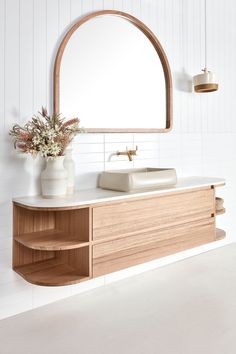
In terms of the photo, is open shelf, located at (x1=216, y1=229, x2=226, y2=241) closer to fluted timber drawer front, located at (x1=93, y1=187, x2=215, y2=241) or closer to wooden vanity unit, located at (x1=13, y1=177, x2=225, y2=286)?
fluted timber drawer front, located at (x1=93, y1=187, x2=215, y2=241)

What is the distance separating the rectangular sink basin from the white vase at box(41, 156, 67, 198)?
368mm

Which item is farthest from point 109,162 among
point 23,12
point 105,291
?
point 23,12

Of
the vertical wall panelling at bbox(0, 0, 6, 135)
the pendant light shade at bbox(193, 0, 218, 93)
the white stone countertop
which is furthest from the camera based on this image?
the pendant light shade at bbox(193, 0, 218, 93)

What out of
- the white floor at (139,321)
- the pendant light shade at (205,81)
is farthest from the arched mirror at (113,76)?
the white floor at (139,321)

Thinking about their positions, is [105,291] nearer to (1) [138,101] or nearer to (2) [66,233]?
(2) [66,233]

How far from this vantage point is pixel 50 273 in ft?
6.41

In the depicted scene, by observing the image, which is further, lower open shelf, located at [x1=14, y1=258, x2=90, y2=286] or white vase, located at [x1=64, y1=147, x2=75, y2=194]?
white vase, located at [x1=64, y1=147, x2=75, y2=194]

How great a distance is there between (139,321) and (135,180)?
2.63ft

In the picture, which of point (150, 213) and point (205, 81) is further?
point (205, 81)

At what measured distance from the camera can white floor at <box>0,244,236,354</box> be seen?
5.39 ft

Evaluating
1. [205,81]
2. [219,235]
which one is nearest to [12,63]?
[205,81]

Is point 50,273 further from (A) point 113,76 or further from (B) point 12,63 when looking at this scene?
(A) point 113,76

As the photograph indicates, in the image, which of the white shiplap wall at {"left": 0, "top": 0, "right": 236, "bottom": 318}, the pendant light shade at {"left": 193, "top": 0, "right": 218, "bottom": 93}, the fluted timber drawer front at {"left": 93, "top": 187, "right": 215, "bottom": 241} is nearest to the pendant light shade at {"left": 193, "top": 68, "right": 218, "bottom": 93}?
the pendant light shade at {"left": 193, "top": 0, "right": 218, "bottom": 93}

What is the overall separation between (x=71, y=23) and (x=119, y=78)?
0.48 meters
